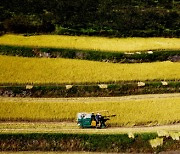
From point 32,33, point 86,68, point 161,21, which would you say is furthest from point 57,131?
point 161,21

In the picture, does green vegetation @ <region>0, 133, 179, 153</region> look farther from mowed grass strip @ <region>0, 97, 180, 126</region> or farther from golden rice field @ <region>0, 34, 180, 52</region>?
golden rice field @ <region>0, 34, 180, 52</region>

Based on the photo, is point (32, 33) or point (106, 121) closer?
point (106, 121)

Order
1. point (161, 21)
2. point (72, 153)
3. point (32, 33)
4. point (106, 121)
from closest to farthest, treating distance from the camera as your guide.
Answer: point (72, 153) → point (106, 121) → point (32, 33) → point (161, 21)

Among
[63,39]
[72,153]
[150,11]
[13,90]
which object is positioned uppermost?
[150,11]

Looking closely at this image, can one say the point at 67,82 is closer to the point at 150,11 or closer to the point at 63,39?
the point at 63,39

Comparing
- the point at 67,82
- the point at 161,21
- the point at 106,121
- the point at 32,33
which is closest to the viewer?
the point at 106,121

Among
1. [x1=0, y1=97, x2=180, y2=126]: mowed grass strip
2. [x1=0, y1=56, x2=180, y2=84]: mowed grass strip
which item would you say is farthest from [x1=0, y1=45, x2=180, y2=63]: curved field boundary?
[x1=0, y1=97, x2=180, y2=126]: mowed grass strip

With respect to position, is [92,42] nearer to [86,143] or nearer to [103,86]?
[103,86]

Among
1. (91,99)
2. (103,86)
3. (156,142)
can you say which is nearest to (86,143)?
(91,99)

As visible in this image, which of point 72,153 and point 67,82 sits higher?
point 67,82
